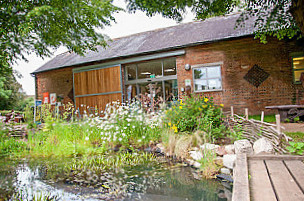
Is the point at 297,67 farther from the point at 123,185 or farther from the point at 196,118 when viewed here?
the point at 123,185

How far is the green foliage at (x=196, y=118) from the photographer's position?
15.1 feet

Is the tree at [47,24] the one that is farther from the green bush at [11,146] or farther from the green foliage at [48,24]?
the green bush at [11,146]

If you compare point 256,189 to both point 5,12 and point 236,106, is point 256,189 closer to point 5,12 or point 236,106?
point 236,106

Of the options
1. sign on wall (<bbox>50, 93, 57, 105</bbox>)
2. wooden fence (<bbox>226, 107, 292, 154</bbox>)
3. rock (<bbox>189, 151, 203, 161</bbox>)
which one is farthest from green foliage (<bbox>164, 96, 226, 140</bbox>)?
sign on wall (<bbox>50, 93, 57, 105</bbox>)

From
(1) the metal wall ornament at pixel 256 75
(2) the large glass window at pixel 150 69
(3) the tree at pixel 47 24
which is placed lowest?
(1) the metal wall ornament at pixel 256 75

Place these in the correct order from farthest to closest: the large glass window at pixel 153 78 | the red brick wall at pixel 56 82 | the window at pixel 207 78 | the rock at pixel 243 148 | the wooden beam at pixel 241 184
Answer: the red brick wall at pixel 56 82, the large glass window at pixel 153 78, the window at pixel 207 78, the rock at pixel 243 148, the wooden beam at pixel 241 184

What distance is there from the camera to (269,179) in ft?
7.22

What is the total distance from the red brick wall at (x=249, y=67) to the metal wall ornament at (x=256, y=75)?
4.2 inches

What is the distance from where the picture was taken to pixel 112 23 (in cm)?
878

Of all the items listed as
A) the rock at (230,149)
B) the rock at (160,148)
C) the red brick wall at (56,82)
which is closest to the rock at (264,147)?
the rock at (230,149)

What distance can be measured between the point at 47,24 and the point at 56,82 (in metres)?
5.94

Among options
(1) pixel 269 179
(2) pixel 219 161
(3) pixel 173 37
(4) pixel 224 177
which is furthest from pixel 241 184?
(3) pixel 173 37

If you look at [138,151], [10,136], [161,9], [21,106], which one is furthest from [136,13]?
[21,106]

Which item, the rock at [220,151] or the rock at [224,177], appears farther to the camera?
the rock at [220,151]
